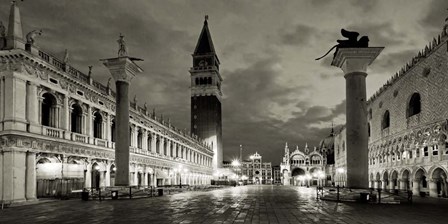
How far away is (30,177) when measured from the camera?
1091 inches

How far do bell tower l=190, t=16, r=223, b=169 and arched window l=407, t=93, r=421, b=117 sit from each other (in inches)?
2987

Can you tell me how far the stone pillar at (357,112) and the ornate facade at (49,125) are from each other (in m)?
20.8

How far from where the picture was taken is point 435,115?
37594 mm

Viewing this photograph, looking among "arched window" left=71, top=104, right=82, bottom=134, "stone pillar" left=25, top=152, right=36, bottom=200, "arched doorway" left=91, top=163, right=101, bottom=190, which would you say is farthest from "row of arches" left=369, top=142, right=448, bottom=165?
"stone pillar" left=25, top=152, right=36, bottom=200

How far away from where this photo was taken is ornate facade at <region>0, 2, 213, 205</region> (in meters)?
26.7

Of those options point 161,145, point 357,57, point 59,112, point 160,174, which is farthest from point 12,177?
point 161,145

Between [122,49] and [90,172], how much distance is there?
1423cm

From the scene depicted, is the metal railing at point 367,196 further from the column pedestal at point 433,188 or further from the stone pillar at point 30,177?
the stone pillar at point 30,177

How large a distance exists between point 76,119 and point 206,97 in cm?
8561

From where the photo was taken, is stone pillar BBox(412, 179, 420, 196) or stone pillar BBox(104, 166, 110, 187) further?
stone pillar BBox(412, 179, 420, 196)

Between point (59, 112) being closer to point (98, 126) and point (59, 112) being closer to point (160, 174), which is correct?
point (98, 126)

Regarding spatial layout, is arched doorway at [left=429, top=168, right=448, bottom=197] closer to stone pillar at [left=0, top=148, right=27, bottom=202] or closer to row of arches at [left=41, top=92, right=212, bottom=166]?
row of arches at [left=41, top=92, right=212, bottom=166]

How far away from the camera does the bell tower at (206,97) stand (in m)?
118

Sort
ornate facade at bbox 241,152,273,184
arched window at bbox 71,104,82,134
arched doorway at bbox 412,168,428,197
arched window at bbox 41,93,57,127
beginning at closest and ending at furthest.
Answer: arched window at bbox 41,93,57,127 → arched window at bbox 71,104,82,134 → arched doorway at bbox 412,168,428,197 → ornate facade at bbox 241,152,273,184
